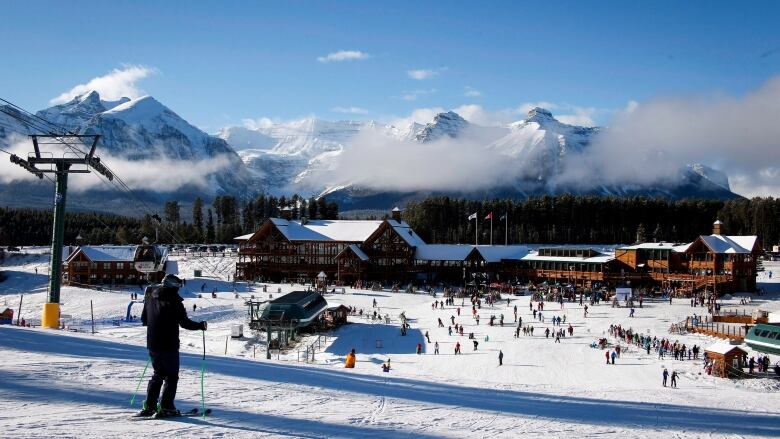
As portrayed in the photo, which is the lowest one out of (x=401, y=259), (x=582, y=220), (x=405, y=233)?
(x=401, y=259)

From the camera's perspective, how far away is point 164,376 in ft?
27.3

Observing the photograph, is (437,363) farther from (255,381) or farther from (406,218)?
(406,218)

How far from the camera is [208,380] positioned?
40.2 feet

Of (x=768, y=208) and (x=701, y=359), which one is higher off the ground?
(x=768, y=208)

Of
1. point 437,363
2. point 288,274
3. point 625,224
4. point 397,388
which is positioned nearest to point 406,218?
point 625,224

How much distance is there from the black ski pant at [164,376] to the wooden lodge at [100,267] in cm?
5578

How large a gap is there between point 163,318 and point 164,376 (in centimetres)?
83

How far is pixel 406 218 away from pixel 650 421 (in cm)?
10448

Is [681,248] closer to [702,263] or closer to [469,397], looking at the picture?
[702,263]

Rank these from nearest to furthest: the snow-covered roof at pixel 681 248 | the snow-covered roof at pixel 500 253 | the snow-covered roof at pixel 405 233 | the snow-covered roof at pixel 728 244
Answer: the snow-covered roof at pixel 728 244
the snow-covered roof at pixel 681 248
the snow-covered roof at pixel 500 253
the snow-covered roof at pixel 405 233

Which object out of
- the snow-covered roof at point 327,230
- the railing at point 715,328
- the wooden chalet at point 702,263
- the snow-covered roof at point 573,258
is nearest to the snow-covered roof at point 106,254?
the snow-covered roof at point 327,230

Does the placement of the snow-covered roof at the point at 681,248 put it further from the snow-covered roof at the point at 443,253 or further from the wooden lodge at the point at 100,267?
the wooden lodge at the point at 100,267

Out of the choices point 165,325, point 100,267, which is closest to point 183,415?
point 165,325

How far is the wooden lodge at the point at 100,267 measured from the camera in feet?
198
